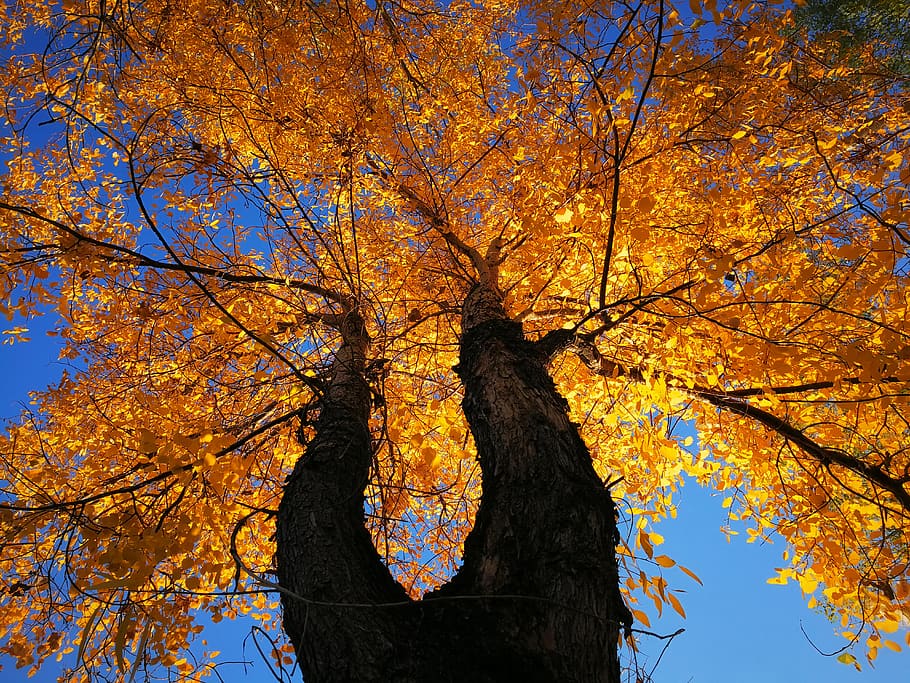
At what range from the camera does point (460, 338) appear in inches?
115

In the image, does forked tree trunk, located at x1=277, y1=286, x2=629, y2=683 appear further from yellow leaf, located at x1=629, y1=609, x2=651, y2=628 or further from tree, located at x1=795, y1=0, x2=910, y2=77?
tree, located at x1=795, y1=0, x2=910, y2=77

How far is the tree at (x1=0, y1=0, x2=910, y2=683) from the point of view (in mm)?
1573

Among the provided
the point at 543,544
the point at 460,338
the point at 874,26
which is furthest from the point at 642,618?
the point at 874,26

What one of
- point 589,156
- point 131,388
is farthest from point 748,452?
point 131,388

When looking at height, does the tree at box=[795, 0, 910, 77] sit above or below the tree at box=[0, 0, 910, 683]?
above

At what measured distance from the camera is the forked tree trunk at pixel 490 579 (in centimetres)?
121

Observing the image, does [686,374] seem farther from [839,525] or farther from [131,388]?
[131,388]

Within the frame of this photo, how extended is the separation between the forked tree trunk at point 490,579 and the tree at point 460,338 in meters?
0.01

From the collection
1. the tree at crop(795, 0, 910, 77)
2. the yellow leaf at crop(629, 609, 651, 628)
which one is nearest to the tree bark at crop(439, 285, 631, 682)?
the yellow leaf at crop(629, 609, 651, 628)

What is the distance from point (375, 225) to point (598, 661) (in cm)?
388

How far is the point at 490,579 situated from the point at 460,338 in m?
1.69

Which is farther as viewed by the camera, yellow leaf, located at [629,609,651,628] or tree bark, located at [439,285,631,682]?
yellow leaf, located at [629,609,651,628]

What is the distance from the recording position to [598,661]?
1.23 metres

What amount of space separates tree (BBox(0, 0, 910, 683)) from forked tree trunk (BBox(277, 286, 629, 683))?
Result: 0.03 ft
